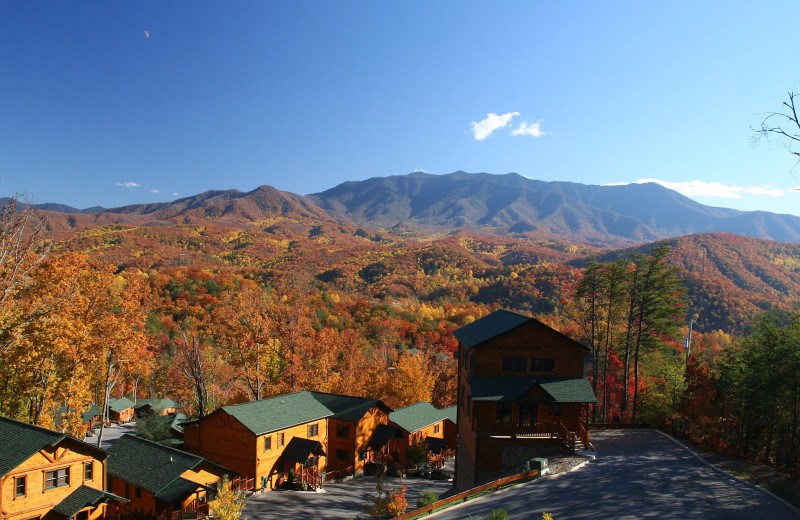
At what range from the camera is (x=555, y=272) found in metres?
118

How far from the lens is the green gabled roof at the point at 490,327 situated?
20.5 m

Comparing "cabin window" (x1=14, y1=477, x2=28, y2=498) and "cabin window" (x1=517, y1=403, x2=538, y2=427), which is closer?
"cabin window" (x1=14, y1=477, x2=28, y2=498)

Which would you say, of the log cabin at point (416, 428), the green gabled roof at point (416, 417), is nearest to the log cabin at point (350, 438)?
the log cabin at point (416, 428)

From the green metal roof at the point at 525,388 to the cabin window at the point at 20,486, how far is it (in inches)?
766

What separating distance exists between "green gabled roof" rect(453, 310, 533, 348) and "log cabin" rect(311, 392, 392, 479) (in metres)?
10.4

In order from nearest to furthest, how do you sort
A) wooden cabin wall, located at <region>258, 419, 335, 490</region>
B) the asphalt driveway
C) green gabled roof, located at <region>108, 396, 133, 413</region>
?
the asphalt driveway, wooden cabin wall, located at <region>258, 419, 335, 490</region>, green gabled roof, located at <region>108, 396, 133, 413</region>

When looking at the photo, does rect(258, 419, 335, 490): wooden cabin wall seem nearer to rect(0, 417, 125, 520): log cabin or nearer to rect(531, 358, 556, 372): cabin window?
rect(0, 417, 125, 520): log cabin

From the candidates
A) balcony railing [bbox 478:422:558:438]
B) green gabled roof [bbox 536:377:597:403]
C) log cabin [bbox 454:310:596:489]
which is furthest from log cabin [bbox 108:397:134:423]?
green gabled roof [bbox 536:377:597:403]

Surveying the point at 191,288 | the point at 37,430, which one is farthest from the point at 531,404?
the point at 191,288

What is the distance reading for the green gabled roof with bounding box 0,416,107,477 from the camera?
718 inches

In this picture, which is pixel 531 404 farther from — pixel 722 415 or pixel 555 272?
pixel 555 272

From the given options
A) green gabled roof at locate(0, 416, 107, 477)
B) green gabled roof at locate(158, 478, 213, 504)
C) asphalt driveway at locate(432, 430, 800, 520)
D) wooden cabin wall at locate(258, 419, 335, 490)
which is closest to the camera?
asphalt driveway at locate(432, 430, 800, 520)

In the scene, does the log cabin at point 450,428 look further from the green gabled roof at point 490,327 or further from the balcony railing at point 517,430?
the balcony railing at point 517,430

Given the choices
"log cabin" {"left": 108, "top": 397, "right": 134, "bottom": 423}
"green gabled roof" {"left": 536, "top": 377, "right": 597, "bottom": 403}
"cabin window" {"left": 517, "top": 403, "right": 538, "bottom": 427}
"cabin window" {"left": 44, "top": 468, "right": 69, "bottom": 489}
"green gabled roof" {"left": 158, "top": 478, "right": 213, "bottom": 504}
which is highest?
"green gabled roof" {"left": 536, "top": 377, "right": 597, "bottom": 403}
